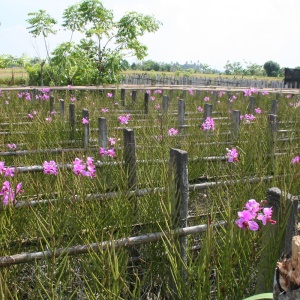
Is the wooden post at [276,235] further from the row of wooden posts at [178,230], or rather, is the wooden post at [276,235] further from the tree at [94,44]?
the tree at [94,44]

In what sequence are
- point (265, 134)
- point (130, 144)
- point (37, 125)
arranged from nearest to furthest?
point (130, 144)
point (265, 134)
point (37, 125)

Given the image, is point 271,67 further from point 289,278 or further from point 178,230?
point 289,278

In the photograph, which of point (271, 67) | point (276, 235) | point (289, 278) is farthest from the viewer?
point (271, 67)

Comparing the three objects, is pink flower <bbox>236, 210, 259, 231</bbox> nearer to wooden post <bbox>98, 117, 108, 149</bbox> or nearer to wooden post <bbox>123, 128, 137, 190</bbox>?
wooden post <bbox>123, 128, 137, 190</bbox>

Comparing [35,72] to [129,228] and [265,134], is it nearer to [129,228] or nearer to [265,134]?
[265,134]

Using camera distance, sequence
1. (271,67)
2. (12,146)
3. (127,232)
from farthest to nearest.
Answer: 1. (271,67)
2. (12,146)
3. (127,232)

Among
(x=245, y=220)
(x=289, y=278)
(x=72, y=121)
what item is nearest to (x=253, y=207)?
(x=245, y=220)

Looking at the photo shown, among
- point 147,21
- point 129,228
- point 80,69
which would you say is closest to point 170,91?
point 80,69

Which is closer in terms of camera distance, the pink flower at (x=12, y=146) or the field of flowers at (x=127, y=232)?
the field of flowers at (x=127, y=232)

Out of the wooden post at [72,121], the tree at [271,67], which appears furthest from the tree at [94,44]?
the tree at [271,67]

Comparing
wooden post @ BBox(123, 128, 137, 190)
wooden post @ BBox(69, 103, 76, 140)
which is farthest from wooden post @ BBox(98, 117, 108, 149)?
wooden post @ BBox(123, 128, 137, 190)

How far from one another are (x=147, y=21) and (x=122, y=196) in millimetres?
12537

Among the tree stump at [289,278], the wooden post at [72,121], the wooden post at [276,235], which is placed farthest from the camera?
the wooden post at [72,121]

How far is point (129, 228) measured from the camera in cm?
194
